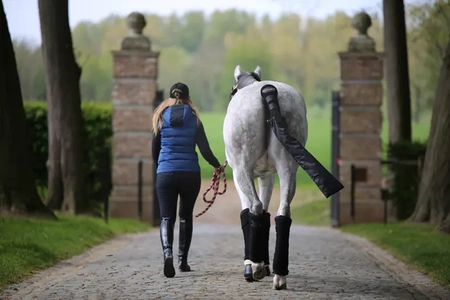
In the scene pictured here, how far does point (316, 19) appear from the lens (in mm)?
68750

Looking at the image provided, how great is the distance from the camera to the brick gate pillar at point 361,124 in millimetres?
22953

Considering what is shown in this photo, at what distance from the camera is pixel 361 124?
23047 millimetres

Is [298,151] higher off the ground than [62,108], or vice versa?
[62,108]

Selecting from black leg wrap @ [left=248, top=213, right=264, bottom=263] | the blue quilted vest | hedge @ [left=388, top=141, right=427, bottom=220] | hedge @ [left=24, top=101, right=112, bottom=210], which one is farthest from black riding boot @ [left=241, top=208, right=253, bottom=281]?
hedge @ [left=24, top=101, right=112, bottom=210]

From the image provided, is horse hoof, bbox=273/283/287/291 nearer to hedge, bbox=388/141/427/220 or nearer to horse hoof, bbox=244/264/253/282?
horse hoof, bbox=244/264/253/282

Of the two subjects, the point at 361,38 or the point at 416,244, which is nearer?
the point at 416,244

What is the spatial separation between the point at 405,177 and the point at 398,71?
2.31m

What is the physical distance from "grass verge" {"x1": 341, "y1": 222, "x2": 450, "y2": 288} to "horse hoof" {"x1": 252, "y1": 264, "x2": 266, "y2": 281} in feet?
5.77

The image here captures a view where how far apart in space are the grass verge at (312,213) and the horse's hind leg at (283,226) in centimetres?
2092

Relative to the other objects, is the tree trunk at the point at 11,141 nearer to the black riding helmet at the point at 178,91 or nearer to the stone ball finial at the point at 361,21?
the black riding helmet at the point at 178,91

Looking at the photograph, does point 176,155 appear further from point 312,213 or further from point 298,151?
point 312,213

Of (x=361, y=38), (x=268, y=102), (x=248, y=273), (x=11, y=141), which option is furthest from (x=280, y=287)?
(x=361, y=38)

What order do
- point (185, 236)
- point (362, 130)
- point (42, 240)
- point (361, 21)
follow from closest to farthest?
point (185, 236) < point (42, 240) < point (362, 130) < point (361, 21)

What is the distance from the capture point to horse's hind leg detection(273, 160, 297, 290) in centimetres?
1083
